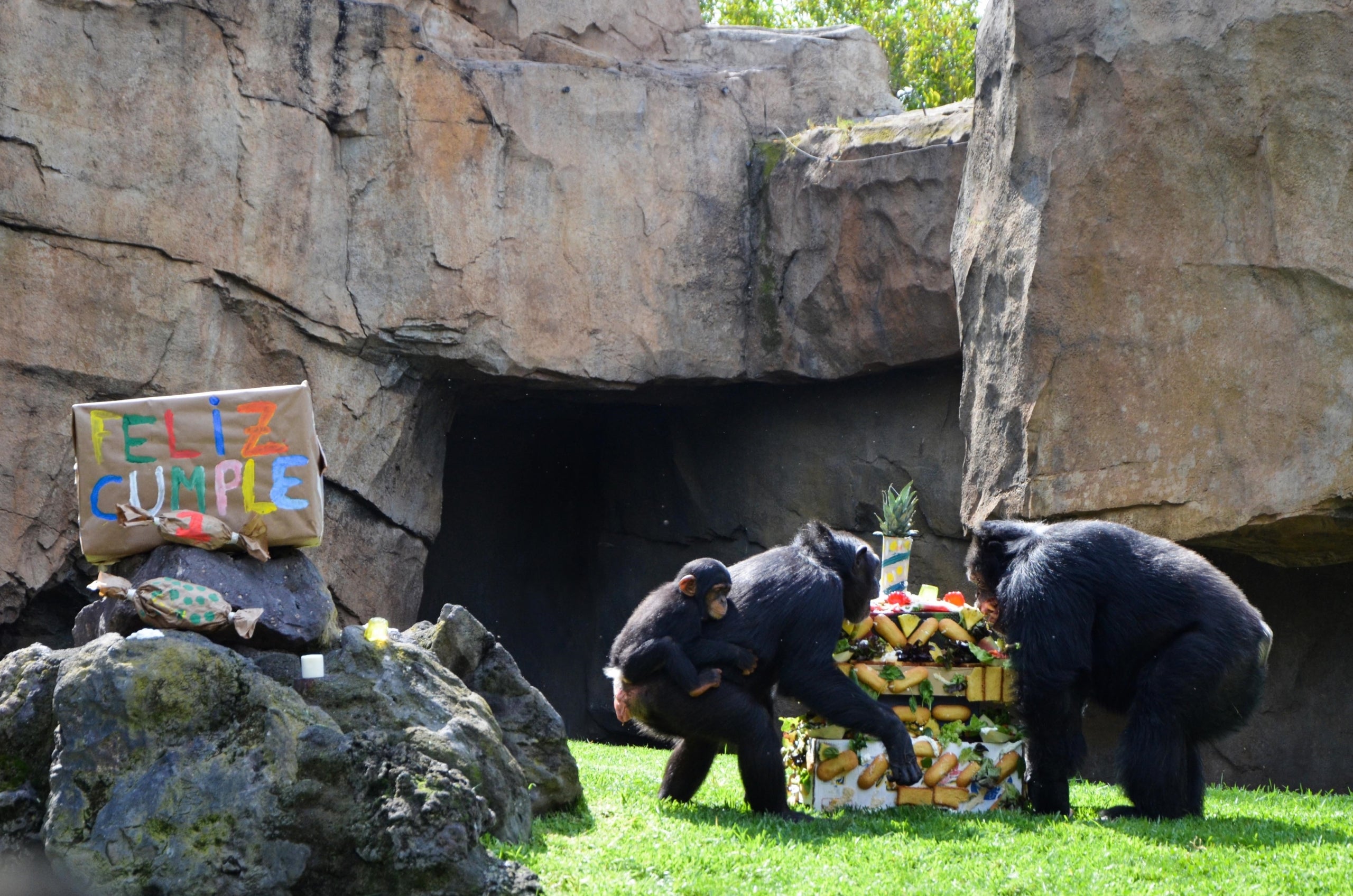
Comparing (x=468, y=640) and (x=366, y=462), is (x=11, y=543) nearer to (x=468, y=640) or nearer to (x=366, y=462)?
(x=366, y=462)

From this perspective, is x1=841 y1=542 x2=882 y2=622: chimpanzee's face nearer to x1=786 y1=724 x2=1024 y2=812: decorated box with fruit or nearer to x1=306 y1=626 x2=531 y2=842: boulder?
x1=786 y1=724 x2=1024 y2=812: decorated box with fruit

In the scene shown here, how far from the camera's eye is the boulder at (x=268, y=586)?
5004mm

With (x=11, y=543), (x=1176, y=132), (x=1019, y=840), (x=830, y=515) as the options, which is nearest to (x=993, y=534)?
(x=1019, y=840)

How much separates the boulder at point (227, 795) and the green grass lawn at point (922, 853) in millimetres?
589

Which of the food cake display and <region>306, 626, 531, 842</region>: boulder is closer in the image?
<region>306, 626, 531, 842</region>: boulder

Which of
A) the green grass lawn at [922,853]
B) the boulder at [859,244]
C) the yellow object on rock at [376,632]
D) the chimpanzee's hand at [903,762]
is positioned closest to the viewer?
the green grass lawn at [922,853]

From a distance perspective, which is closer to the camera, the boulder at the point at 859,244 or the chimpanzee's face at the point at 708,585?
the chimpanzee's face at the point at 708,585

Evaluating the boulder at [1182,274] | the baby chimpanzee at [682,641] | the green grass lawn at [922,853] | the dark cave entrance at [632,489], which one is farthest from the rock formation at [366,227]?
the green grass lawn at [922,853]

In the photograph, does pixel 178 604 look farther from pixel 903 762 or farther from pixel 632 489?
pixel 632 489

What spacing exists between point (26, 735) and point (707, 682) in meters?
2.71

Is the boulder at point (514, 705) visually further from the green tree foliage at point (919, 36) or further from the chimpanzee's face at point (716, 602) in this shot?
the green tree foliage at point (919, 36)

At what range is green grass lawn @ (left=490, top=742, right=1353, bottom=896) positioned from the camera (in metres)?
4.79

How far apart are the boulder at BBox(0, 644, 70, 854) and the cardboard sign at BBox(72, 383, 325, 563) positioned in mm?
613

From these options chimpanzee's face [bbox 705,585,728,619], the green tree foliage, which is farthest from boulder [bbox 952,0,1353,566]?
the green tree foliage
